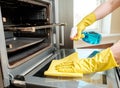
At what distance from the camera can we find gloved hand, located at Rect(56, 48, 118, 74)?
70 cm

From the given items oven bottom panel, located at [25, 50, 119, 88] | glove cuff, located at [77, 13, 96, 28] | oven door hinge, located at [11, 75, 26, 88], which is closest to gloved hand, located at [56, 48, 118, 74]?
oven bottom panel, located at [25, 50, 119, 88]

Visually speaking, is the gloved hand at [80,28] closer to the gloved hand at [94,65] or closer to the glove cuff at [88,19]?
the glove cuff at [88,19]

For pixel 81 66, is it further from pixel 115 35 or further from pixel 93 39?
pixel 115 35

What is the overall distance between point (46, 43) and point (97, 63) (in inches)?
22.6

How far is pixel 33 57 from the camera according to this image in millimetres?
872

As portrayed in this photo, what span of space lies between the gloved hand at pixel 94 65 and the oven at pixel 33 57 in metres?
0.04

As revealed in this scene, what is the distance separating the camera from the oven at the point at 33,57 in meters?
0.61

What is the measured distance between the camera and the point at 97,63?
71 cm

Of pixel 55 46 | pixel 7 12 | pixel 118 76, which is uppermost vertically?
pixel 7 12

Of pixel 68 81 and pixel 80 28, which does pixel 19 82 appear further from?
pixel 80 28

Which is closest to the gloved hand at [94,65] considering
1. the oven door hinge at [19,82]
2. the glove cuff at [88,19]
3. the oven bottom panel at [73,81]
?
the oven bottom panel at [73,81]

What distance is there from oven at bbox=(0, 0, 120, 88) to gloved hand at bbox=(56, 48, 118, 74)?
0.13 feet

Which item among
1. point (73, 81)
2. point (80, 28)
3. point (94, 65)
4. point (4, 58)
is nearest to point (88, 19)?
point (80, 28)

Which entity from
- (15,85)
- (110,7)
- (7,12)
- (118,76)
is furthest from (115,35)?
(15,85)
